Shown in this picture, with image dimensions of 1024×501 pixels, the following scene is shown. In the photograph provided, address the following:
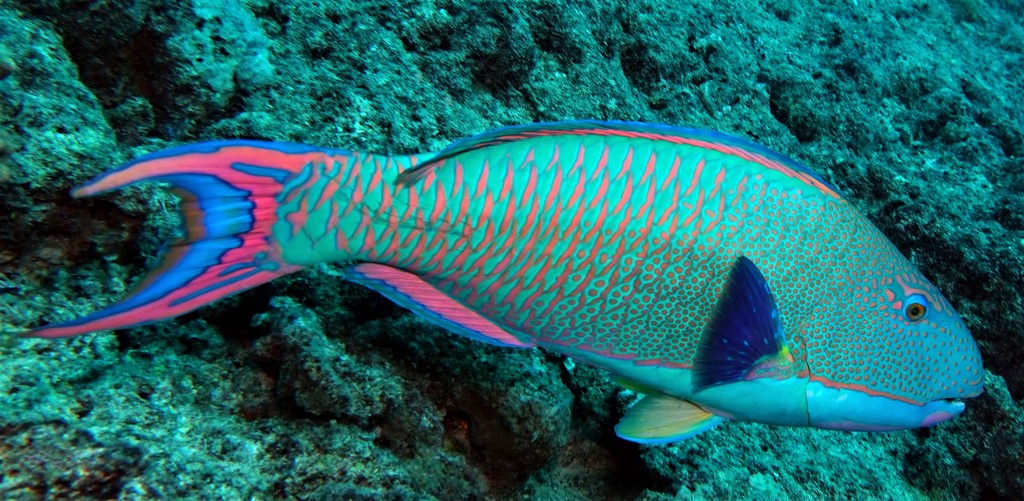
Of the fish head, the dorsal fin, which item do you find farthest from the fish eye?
the dorsal fin

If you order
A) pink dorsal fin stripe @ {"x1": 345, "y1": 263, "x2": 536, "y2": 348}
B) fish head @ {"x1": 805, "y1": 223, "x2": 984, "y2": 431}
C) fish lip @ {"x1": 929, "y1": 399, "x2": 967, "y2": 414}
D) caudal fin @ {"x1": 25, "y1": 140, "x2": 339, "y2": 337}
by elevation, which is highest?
caudal fin @ {"x1": 25, "y1": 140, "x2": 339, "y2": 337}

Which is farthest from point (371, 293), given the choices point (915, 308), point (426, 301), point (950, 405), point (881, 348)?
point (950, 405)

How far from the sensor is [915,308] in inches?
66.3

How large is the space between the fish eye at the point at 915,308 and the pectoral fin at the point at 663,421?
2.07ft

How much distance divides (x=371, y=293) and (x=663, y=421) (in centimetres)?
103

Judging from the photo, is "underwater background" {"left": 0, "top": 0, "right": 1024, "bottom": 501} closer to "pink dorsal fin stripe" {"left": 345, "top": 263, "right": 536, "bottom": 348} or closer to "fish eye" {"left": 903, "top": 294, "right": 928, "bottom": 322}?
"pink dorsal fin stripe" {"left": 345, "top": 263, "right": 536, "bottom": 348}

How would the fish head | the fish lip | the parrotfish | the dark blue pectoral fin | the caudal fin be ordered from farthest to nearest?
1. the fish lip
2. the fish head
3. the dark blue pectoral fin
4. the parrotfish
5. the caudal fin

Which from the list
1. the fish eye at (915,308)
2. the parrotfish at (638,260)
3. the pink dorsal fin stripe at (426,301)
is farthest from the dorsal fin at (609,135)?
the fish eye at (915,308)

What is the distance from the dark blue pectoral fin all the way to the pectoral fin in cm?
19

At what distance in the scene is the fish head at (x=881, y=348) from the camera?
1628 mm

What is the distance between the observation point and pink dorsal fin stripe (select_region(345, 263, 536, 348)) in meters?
1.53

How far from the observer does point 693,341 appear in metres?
1.59

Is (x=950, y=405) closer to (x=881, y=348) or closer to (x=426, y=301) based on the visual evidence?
(x=881, y=348)

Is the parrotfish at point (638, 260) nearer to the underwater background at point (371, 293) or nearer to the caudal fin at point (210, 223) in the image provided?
the caudal fin at point (210, 223)
